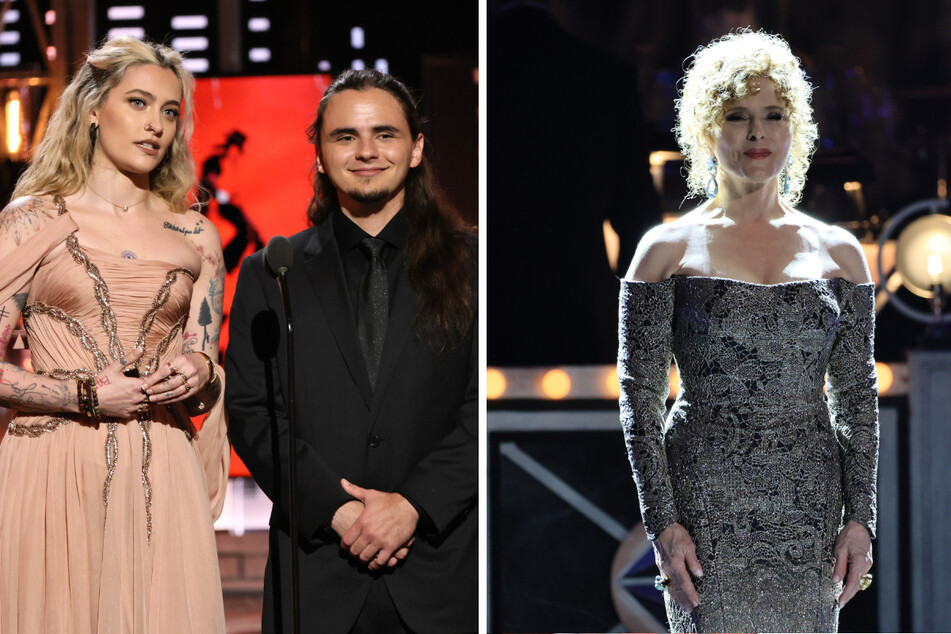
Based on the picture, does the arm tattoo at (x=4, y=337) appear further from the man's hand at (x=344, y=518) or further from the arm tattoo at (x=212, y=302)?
the man's hand at (x=344, y=518)

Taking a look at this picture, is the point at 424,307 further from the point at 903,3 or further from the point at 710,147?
the point at 903,3

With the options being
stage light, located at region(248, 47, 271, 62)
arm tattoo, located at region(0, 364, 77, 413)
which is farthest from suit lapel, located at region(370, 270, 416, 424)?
stage light, located at region(248, 47, 271, 62)

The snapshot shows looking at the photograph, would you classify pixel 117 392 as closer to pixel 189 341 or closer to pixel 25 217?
pixel 189 341

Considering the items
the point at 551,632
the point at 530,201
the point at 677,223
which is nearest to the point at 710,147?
the point at 677,223

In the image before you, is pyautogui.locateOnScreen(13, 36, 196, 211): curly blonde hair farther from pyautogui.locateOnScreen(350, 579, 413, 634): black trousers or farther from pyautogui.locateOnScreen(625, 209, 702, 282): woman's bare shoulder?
pyautogui.locateOnScreen(625, 209, 702, 282): woman's bare shoulder

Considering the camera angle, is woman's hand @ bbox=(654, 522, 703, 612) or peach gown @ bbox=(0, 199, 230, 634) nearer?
peach gown @ bbox=(0, 199, 230, 634)

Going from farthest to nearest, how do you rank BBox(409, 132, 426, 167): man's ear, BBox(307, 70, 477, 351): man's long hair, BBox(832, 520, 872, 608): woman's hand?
BBox(409, 132, 426, 167): man's ear → BBox(307, 70, 477, 351): man's long hair → BBox(832, 520, 872, 608): woman's hand

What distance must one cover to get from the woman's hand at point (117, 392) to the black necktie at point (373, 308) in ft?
2.18

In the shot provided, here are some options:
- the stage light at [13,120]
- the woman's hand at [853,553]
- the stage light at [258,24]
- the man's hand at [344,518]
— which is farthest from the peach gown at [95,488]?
the woman's hand at [853,553]

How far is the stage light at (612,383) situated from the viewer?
4.12 meters

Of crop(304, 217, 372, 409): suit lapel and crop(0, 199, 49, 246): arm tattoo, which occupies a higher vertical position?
crop(0, 199, 49, 246): arm tattoo

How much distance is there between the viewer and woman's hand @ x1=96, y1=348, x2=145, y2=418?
3211mm

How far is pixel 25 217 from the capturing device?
10.9 ft

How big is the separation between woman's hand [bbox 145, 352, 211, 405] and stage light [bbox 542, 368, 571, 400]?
128 centimetres
